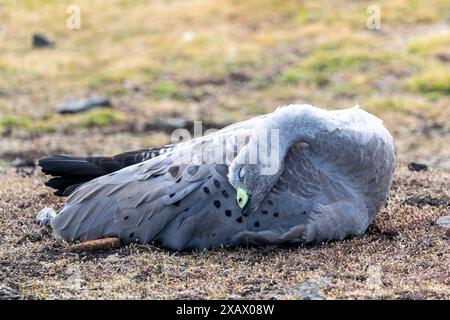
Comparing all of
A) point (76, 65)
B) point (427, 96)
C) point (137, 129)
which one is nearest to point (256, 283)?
point (137, 129)

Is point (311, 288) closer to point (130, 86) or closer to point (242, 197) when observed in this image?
point (242, 197)

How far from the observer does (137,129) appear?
529 inches

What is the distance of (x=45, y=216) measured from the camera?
7523 mm

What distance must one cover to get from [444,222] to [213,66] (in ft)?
32.4

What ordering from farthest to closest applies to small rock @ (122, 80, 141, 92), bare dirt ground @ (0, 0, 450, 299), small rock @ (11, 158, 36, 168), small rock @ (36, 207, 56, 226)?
small rock @ (122, 80, 141, 92) → small rock @ (11, 158, 36, 168) → small rock @ (36, 207, 56, 226) → bare dirt ground @ (0, 0, 450, 299)

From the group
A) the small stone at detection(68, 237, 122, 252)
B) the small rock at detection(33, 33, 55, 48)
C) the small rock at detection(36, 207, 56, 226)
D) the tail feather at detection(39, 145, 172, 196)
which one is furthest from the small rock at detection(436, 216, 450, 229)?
the small rock at detection(33, 33, 55, 48)

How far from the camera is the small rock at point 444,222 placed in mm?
7082

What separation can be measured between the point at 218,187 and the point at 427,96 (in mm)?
8496

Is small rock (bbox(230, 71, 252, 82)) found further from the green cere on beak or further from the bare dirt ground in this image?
the green cere on beak

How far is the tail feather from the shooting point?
7586 millimetres

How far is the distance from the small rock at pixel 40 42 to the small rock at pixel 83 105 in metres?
4.32

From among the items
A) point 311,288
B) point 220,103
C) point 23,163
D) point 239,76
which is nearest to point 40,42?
point 239,76

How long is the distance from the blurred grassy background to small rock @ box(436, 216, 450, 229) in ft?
13.2

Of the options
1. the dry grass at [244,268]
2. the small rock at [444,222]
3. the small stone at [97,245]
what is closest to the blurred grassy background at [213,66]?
the small rock at [444,222]
